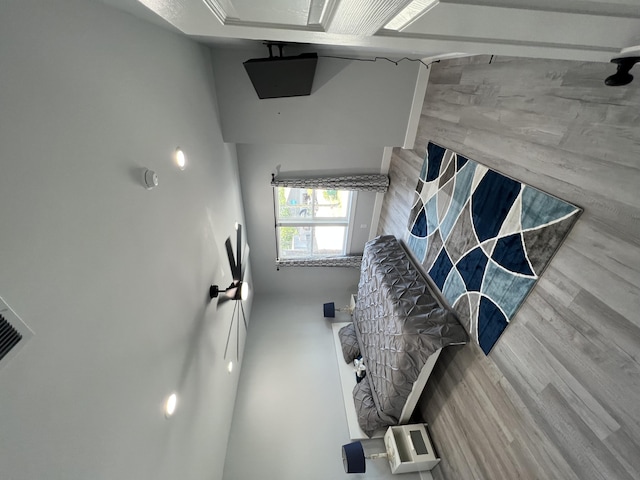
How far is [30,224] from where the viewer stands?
32.9 inches

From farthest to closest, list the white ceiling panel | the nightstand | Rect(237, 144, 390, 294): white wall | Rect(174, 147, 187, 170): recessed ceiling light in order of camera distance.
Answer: Rect(237, 144, 390, 294): white wall, the nightstand, Rect(174, 147, 187, 170): recessed ceiling light, the white ceiling panel

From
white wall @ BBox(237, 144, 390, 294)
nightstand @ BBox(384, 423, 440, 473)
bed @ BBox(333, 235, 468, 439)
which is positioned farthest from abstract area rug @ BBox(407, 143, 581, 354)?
nightstand @ BBox(384, 423, 440, 473)

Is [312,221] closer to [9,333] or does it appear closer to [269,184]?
[269,184]

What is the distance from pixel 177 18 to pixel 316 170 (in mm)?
3305

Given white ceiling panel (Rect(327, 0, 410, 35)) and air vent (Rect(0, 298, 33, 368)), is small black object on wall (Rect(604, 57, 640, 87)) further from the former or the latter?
air vent (Rect(0, 298, 33, 368))

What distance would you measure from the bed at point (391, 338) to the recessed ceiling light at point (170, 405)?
1.90 metres

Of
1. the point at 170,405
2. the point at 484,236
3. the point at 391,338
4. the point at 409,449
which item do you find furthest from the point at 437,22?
the point at 409,449

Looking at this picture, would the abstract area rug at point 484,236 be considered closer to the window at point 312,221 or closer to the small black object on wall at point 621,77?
the small black object on wall at point 621,77

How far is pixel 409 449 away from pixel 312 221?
331 centimetres

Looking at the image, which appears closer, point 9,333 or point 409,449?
point 9,333

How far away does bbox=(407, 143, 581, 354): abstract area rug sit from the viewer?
1595 mm

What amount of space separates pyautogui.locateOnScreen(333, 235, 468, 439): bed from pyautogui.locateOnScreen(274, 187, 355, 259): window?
1104 mm

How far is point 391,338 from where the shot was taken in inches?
108

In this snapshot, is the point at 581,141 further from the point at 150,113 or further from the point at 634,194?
the point at 150,113
